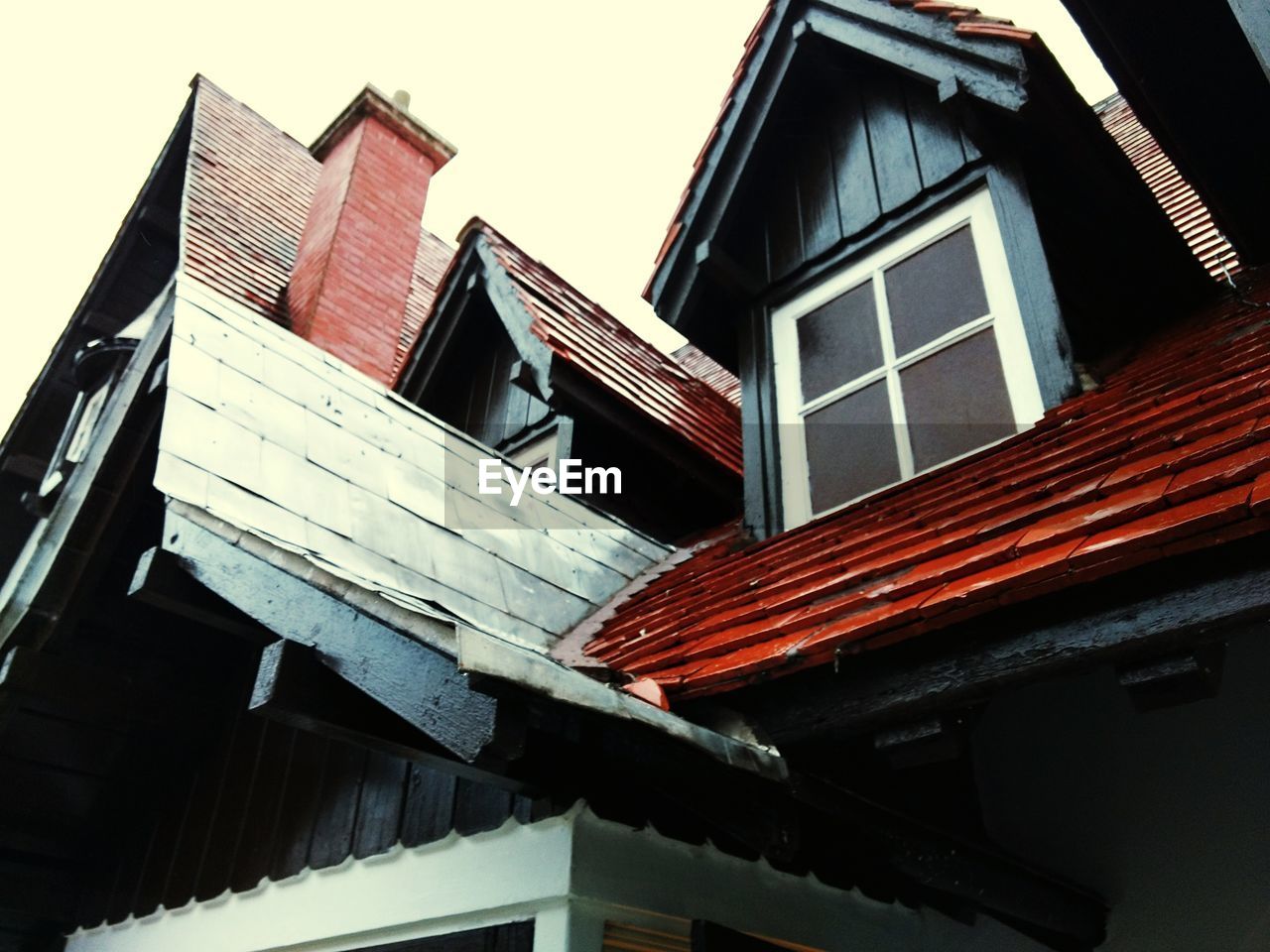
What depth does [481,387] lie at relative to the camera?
7066mm

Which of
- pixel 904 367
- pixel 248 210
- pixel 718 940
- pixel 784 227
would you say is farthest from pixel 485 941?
pixel 248 210

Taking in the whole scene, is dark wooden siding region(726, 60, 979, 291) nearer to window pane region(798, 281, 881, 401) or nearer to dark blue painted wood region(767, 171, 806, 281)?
dark blue painted wood region(767, 171, 806, 281)

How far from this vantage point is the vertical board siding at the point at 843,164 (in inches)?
182

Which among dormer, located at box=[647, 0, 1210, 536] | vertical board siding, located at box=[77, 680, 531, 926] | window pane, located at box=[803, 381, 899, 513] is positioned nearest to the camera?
vertical board siding, located at box=[77, 680, 531, 926]

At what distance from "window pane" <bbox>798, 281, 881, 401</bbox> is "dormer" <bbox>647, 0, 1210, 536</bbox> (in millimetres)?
11

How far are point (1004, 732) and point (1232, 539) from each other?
223cm

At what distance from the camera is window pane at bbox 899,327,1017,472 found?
393 cm

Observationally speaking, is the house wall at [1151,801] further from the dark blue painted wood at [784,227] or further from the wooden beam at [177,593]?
the wooden beam at [177,593]

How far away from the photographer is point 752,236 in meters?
5.28

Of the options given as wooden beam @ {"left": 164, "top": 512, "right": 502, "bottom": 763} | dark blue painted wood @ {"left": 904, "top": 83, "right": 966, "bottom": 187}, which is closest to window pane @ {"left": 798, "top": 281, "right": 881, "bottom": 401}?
dark blue painted wood @ {"left": 904, "top": 83, "right": 966, "bottom": 187}

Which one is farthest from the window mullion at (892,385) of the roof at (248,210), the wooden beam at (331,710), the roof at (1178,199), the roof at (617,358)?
the roof at (248,210)

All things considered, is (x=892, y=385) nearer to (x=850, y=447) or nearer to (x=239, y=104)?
(x=850, y=447)

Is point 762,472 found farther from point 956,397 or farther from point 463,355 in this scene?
point 463,355

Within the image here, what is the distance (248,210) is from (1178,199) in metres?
8.76
